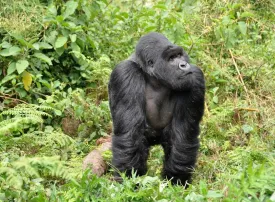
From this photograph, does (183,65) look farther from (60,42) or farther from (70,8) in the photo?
(70,8)

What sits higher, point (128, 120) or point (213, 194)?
point (213, 194)

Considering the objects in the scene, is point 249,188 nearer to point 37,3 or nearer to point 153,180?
point 153,180

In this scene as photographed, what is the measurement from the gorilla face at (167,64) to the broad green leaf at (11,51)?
1707 millimetres

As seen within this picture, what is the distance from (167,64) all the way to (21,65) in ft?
6.18

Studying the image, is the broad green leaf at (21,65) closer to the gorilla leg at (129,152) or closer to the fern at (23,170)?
the gorilla leg at (129,152)

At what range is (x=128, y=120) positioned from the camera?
428 centimetres

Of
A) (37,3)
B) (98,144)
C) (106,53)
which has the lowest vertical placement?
(98,144)

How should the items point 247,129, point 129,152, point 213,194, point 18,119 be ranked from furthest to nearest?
point 247,129 → point 129,152 → point 18,119 → point 213,194

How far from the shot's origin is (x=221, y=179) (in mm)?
3330

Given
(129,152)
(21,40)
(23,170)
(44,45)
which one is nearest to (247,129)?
(129,152)

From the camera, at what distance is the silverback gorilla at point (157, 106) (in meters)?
4.31

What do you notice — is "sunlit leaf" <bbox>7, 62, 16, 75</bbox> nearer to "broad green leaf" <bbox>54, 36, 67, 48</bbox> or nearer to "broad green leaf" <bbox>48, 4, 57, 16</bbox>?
"broad green leaf" <bbox>54, 36, 67, 48</bbox>

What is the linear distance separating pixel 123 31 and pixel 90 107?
171 centimetres

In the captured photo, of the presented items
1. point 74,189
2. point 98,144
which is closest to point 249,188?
point 74,189
